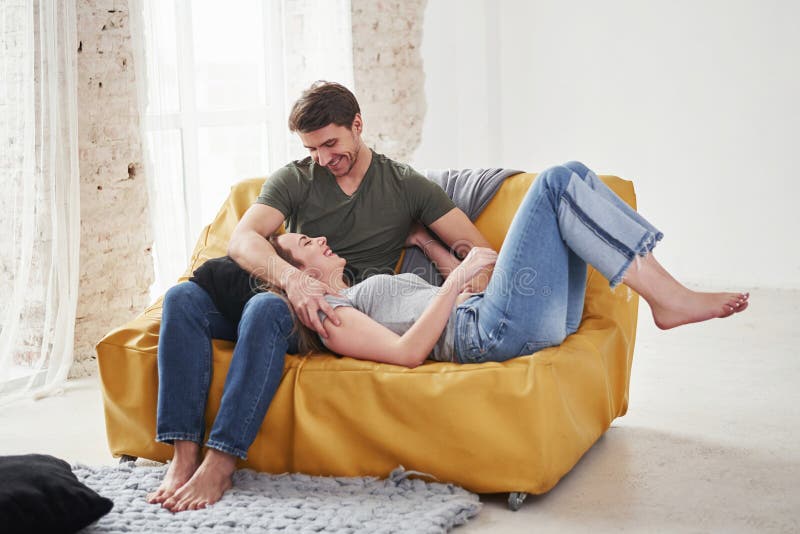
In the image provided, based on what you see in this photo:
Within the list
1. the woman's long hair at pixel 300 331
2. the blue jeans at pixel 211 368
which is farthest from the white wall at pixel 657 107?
the blue jeans at pixel 211 368

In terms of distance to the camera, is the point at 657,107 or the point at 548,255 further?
the point at 657,107

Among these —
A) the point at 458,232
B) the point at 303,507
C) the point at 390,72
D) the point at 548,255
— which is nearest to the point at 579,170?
the point at 548,255

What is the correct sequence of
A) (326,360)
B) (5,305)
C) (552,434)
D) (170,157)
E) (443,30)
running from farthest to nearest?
(443,30) → (170,157) → (5,305) → (326,360) → (552,434)

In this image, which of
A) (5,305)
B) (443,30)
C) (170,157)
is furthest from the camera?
(443,30)

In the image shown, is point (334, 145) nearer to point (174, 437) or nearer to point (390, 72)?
point (174, 437)

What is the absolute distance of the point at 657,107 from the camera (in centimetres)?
509

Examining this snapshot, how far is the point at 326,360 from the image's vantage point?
2412 mm

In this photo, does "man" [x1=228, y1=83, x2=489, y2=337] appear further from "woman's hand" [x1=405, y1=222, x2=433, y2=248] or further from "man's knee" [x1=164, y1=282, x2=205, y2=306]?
"man's knee" [x1=164, y1=282, x2=205, y2=306]

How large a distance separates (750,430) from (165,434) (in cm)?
170

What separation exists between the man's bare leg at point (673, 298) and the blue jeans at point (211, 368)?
2.98ft

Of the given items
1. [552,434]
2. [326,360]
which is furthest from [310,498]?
[552,434]

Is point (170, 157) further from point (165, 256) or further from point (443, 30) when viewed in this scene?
point (443, 30)

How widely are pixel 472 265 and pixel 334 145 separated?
606mm

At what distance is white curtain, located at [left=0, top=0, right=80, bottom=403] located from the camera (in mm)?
3393
